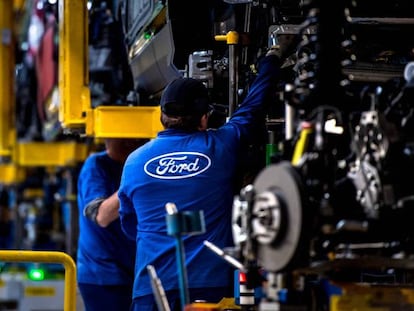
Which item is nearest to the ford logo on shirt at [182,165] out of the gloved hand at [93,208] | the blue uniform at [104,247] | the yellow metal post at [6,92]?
the gloved hand at [93,208]

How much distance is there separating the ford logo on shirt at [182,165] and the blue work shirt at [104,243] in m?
1.88

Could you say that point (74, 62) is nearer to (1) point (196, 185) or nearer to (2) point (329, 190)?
(1) point (196, 185)

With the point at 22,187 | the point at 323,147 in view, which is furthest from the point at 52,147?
the point at 323,147

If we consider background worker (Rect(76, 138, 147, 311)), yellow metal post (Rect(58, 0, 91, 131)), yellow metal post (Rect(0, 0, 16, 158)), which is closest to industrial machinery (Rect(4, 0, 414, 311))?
background worker (Rect(76, 138, 147, 311))

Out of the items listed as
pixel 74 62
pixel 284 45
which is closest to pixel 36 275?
pixel 74 62

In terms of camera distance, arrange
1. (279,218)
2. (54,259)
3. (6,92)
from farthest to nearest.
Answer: (6,92) < (54,259) < (279,218)

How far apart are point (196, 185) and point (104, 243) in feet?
7.22

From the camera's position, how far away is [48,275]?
1262cm

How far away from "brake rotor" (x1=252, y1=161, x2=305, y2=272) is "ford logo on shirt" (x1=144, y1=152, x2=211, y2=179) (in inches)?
56.7

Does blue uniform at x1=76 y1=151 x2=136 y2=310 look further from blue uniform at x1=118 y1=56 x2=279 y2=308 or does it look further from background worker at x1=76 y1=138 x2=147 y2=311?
blue uniform at x1=118 y1=56 x2=279 y2=308

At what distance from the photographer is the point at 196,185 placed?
5379 millimetres

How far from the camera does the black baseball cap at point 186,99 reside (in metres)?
5.46

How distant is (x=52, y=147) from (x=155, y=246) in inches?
389

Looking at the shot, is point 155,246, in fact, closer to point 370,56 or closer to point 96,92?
point 370,56
